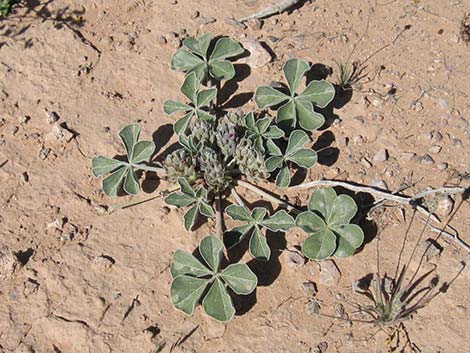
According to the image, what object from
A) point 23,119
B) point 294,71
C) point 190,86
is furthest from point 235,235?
point 23,119

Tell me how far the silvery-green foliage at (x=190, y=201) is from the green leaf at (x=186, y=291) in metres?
0.34

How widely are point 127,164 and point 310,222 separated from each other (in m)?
1.22

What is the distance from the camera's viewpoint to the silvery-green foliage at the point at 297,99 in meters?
4.00

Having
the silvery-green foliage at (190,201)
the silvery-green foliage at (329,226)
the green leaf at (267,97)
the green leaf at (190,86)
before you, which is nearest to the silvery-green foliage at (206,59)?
the green leaf at (190,86)

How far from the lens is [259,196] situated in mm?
3926

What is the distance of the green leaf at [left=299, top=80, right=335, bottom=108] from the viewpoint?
159 inches

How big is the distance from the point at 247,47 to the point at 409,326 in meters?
2.32

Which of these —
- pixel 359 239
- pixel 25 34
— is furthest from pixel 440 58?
pixel 25 34

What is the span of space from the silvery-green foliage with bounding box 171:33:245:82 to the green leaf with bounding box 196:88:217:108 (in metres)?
0.22

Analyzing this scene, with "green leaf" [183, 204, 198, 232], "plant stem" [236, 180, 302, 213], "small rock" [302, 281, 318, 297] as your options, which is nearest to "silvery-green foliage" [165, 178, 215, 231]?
"green leaf" [183, 204, 198, 232]

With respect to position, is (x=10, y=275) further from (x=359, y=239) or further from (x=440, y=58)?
(x=440, y=58)

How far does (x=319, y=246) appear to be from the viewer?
3488 mm

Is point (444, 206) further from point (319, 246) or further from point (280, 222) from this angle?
point (280, 222)

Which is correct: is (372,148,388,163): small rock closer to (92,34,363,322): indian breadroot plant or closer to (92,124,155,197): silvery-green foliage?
(92,34,363,322): indian breadroot plant
